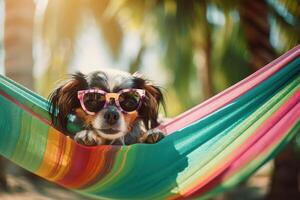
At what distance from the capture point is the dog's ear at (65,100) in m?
1.91

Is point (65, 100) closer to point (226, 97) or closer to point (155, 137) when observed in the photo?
point (155, 137)

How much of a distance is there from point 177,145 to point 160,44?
3.15 m

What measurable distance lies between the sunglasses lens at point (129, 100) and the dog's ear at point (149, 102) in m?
0.03

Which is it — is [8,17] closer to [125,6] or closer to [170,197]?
[125,6]

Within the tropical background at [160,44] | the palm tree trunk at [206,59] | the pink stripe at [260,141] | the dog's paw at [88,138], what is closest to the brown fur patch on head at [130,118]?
the dog's paw at [88,138]

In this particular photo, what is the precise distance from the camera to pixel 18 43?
3.47 meters

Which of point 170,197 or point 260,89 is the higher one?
→ point 260,89

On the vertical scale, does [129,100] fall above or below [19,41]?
above

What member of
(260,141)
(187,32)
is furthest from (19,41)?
(260,141)

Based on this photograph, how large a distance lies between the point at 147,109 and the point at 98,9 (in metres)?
2.91

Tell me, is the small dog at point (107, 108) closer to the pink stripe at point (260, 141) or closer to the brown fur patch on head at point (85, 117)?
the brown fur patch on head at point (85, 117)

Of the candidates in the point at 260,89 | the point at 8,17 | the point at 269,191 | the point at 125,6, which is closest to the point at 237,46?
the point at 125,6

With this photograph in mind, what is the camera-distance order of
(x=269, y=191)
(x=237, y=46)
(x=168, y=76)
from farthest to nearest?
1. (x=168, y=76)
2. (x=237, y=46)
3. (x=269, y=191)

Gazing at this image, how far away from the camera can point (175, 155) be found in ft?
6.15
